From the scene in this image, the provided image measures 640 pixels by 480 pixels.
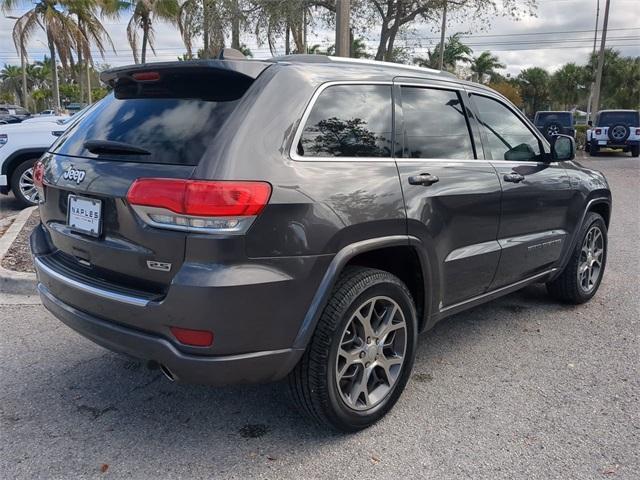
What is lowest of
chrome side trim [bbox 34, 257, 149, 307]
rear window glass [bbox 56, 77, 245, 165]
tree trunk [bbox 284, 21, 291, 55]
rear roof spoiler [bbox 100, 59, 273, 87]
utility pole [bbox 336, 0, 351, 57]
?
chrome side trim [bbox 34, 257, 149, 307]

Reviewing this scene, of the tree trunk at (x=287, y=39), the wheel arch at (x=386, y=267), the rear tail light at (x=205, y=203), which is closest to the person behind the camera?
the rear tail light at (x=205, y=203)

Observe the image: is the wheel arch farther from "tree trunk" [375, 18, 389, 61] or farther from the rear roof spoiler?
"tree trunk" [375, 18, 389, 61]

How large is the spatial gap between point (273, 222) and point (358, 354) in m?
0.90

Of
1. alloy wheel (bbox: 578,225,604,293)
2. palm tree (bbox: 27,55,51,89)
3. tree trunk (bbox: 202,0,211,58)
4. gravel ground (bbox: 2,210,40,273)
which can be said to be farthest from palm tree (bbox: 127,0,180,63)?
palm tree (bbox: 27,55,51,89)

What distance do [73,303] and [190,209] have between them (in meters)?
0.94

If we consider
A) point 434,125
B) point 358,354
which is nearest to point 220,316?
point 358,354

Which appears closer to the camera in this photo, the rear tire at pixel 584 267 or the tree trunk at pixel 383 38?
the rear tire at pixel 584 267

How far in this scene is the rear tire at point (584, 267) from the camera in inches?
186

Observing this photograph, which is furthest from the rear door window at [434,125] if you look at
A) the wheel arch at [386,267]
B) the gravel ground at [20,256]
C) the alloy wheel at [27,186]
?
the alloy wheel at [27,186]

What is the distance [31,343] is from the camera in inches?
156

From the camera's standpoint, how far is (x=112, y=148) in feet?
8.84

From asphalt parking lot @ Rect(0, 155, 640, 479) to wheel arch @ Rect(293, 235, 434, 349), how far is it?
1.89 feet

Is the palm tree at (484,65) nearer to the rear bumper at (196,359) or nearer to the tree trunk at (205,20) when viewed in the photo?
the tree trunk at (205,20)

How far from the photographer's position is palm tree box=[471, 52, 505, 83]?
161 feet
